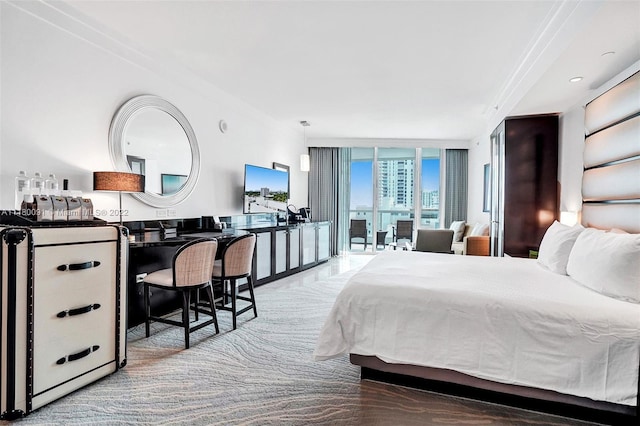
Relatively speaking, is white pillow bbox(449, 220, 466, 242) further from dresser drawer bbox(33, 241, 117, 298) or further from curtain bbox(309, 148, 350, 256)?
dresser drawer bbox(33, 241, 117, 298)

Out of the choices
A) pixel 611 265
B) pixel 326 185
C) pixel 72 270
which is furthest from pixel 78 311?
pixel 326 185

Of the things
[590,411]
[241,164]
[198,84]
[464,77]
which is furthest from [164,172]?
[590,411]

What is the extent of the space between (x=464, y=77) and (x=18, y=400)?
4599mm

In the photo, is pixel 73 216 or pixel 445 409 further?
pixel 73 216

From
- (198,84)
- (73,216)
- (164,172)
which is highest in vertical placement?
(198,84)

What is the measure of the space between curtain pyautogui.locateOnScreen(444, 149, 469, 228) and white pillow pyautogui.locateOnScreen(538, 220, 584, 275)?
4883 millimetres

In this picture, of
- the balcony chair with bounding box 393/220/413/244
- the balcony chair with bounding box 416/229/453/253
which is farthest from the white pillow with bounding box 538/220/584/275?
the balcony chair with bounding box 393/220/413/244

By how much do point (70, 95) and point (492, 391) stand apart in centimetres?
367

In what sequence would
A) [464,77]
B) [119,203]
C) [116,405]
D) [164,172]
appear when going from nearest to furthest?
[116,405] → [119,203] → [164,172] → [464,77]

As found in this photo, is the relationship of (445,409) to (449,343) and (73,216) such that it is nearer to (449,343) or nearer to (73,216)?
(449,343)

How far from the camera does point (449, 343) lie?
199cm

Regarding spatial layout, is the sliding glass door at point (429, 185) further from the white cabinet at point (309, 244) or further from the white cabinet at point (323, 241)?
the white cabinet at point (309, 244)

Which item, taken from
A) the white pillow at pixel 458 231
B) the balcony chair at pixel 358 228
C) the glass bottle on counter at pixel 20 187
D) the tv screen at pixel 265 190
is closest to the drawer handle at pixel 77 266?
the glass bottle on counter at pixel 20 187

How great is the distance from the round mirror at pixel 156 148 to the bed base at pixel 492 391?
2.59 meters
